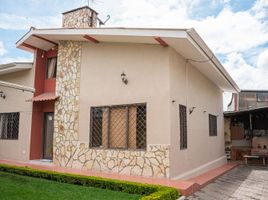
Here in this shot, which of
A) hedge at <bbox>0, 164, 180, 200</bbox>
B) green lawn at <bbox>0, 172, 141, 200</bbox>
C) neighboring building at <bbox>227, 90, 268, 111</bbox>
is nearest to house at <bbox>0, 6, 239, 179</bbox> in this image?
hedge at <bbox>0, 164, 180, 200</bbox>

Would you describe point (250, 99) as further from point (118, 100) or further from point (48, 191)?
point (48, 191)

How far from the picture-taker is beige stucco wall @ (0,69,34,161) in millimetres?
A: 13570

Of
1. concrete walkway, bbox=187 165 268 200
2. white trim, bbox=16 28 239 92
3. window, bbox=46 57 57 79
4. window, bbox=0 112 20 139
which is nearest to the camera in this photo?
concrete walkway, bbox=187 165 268 200

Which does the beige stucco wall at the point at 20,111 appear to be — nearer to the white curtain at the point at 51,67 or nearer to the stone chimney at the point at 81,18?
the white curtain at the point at 51,67

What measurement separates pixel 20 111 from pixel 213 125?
10384 mm

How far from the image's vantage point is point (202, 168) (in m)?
12.4

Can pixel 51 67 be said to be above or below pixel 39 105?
above

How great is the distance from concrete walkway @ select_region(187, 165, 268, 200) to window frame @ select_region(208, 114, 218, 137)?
3.10 meters

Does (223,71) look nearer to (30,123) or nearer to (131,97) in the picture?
(131,97)

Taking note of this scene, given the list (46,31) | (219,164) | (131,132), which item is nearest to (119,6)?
(46,31)

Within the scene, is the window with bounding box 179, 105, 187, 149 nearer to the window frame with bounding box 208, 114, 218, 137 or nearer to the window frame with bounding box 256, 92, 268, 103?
the window frame with bounding box 208, 114, 218, 137

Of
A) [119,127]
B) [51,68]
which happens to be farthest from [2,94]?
[119,127]

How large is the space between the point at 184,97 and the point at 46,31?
6.45 metres

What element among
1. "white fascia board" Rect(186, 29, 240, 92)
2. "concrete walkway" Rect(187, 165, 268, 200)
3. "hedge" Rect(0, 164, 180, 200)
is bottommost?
"concrete walkway" Rect(187, 165, 268, 200)
